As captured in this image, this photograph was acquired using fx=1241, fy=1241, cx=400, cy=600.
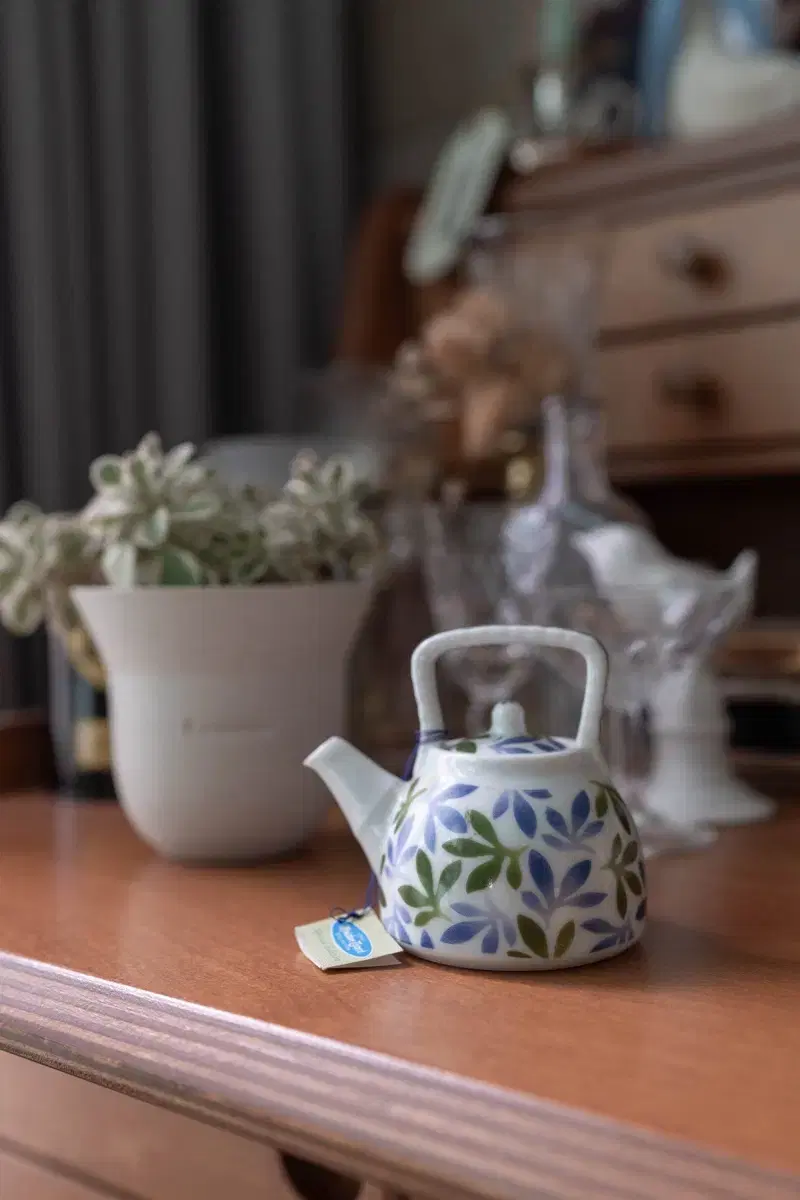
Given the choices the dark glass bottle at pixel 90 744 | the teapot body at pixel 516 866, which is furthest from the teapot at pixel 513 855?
the dark glass bottle at pixel 90 744

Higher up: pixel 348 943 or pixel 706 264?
pixel 706 264

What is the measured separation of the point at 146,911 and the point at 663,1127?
1.03 ft

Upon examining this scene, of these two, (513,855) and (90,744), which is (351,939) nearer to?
(513,855)

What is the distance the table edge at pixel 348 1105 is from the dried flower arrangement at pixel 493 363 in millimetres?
644

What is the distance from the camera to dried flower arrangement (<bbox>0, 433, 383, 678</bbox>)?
0.70 m

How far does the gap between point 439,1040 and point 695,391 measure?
2.67 ft

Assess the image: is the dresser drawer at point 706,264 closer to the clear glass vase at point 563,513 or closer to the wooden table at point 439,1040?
the clear glass vase at point 563,513

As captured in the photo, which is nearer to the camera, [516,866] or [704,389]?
[516,866]

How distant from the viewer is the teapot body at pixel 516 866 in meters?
0.50

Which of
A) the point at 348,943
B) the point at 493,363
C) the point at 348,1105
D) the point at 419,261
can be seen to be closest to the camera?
the point at 348,1105

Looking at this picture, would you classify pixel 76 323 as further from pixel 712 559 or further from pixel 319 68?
pixel 712 559

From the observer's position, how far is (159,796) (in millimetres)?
688

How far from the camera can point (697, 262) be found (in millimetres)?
1115

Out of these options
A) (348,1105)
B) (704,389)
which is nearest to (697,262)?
(704,389)
